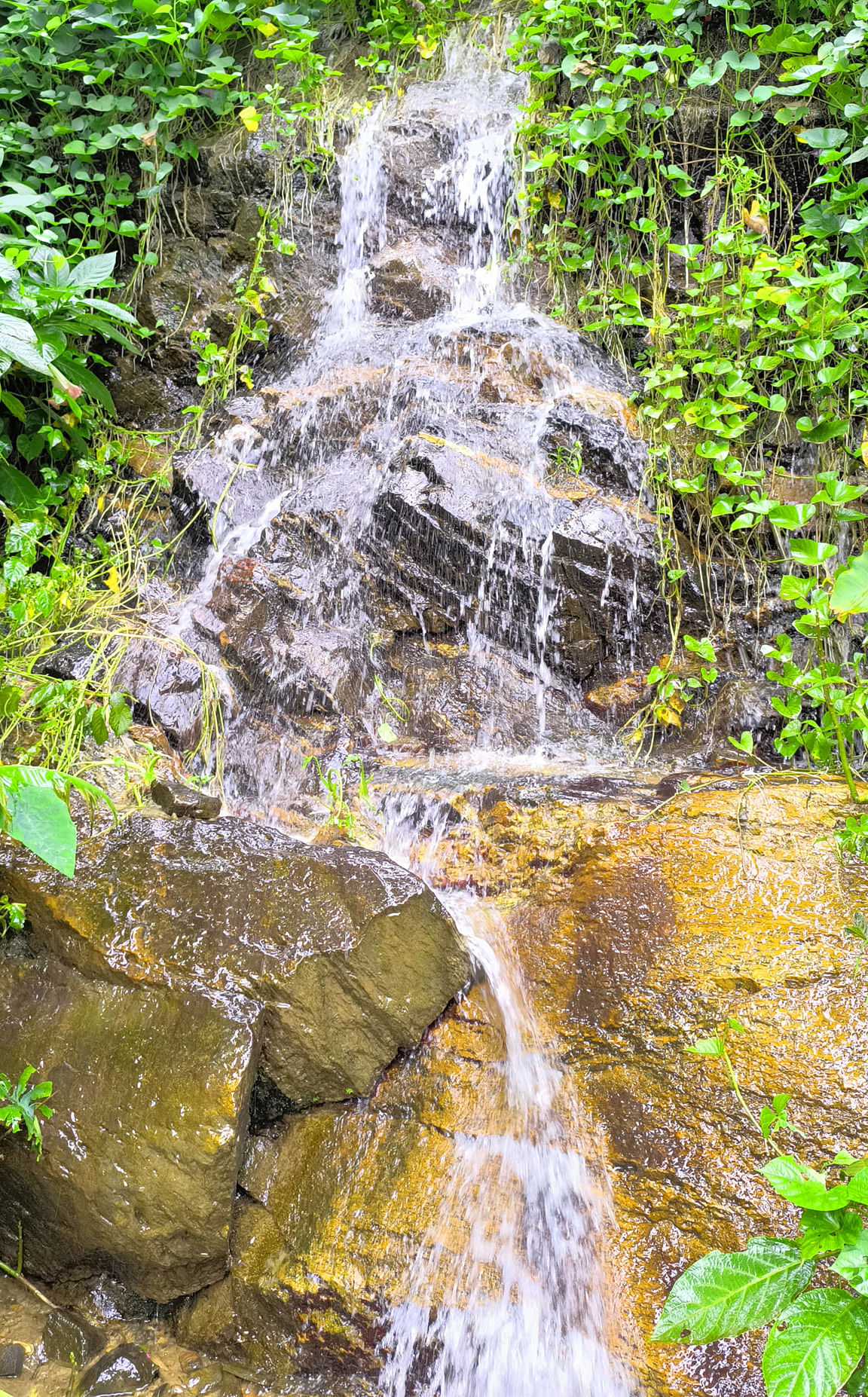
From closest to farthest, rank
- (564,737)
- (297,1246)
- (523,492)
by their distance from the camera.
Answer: (297,1246)
(564,737)
(523,492)

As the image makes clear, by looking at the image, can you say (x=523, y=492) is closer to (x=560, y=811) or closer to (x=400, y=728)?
(x=400, y=728)

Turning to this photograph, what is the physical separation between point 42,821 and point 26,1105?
1.04 meters

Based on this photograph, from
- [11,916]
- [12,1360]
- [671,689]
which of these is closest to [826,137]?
[671,689]

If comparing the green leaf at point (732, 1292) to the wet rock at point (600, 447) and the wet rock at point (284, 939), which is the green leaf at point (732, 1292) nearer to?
the wet rock at point (284, 939)

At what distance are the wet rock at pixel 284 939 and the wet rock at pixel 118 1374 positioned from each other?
628 mm

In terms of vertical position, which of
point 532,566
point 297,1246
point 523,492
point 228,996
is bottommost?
point 297,1246

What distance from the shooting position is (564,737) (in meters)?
3.38

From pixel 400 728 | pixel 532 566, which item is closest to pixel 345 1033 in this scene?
pixel 400 728

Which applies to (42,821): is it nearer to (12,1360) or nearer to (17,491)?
(12,1360)

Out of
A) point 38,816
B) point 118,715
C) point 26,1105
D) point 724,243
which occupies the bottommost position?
point 26,1105

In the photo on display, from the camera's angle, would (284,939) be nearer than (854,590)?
No

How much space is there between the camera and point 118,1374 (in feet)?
6.31

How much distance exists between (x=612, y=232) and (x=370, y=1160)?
4.15m

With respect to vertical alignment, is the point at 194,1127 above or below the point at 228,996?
below
